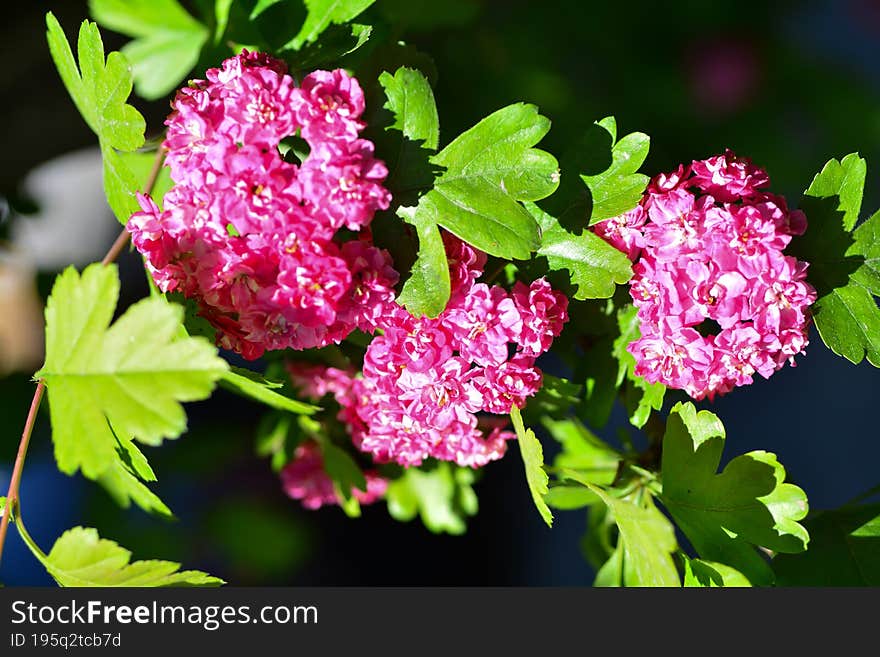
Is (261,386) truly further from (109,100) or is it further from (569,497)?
(569,497)

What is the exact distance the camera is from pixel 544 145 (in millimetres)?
1474

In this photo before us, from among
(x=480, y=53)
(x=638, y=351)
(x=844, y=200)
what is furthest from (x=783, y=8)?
(x=638, y=351)

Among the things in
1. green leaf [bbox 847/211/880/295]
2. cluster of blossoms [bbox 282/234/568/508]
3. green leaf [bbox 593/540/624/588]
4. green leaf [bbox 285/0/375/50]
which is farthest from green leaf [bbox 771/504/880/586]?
green leaf [bbox 285/0/375/50]

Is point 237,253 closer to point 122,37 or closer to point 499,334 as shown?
point 499,334

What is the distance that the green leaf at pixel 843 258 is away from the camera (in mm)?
918

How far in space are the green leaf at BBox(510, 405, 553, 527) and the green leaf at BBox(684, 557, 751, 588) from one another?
0.22 metres

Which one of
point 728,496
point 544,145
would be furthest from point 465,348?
point 544,145

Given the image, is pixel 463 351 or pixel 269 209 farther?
pixel 463 351

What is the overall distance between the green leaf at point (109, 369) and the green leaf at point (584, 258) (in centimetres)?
37

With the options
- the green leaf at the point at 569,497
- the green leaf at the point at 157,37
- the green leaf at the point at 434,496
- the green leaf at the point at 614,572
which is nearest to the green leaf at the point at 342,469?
the green leaf at the point at 434,496

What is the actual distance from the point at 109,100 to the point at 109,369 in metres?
0.30

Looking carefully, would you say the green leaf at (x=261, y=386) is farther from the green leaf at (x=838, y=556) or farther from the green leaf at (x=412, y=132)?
the green leaf at (x=838, y=556)

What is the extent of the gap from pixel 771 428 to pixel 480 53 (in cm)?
147

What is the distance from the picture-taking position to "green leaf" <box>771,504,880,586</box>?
1.04 metres
